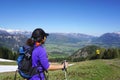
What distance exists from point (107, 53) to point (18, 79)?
80.4m

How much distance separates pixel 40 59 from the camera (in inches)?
309

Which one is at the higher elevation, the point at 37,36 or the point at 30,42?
the point at 37,36

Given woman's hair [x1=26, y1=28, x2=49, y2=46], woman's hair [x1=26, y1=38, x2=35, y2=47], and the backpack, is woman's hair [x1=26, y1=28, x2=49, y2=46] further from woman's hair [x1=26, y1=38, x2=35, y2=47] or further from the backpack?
the backpack

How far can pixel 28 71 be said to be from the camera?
26.1 feet

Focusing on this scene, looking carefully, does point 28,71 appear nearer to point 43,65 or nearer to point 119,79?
point 43,65

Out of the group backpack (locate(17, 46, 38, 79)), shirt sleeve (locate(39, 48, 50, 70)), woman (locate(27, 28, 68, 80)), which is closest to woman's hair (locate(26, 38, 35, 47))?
woman (locate(27, 28, 68, 80))

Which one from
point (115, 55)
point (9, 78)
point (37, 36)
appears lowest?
point (115, 55)

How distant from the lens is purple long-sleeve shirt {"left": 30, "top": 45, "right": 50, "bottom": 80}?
7.87 m

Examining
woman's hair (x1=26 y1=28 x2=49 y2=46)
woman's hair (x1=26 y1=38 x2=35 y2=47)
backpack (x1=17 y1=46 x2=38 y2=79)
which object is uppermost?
woman's hair (x1=26 y1=28 x2=49 y2=46)

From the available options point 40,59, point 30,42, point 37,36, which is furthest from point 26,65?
point 37,36

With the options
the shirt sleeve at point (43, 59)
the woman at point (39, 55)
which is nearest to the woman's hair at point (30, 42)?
→ the woman at point (39, 55)

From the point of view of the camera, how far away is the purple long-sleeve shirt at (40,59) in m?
7.87

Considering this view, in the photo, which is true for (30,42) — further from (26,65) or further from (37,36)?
(26,65)

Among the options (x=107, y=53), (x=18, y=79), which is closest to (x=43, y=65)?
(x=18, y=79)
